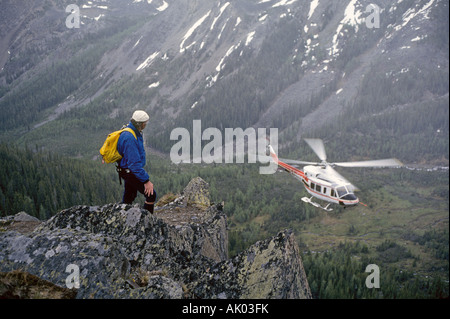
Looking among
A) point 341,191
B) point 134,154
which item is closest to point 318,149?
point 341,191

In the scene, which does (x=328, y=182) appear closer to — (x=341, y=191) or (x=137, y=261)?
(x=341, y=191)

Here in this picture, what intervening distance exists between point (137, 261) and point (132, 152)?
3.49 m

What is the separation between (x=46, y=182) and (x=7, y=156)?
20.5 ft

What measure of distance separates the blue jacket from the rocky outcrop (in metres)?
1.31

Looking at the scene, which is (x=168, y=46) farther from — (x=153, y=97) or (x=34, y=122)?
(x=34, y=122)

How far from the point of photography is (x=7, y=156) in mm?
46844

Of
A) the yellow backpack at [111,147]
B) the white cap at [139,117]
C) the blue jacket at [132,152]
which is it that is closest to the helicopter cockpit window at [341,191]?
the blue jacket at [132,152]

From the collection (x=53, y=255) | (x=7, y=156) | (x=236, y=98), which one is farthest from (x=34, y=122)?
(x=236, y=98)

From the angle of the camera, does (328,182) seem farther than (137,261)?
Yes

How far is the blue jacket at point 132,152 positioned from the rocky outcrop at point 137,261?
4.29ft

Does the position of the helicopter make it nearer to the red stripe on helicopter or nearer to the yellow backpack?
the red stripe on helicopter

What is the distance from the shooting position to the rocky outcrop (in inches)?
337

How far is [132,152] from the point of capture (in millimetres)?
11023

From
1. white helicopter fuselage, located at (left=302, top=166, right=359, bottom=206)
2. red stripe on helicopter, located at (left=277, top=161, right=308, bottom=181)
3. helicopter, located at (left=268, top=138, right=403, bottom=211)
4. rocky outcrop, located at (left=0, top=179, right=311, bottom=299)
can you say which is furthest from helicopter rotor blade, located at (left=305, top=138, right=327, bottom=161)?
rocky outcrop, located at (left=0, top=179, right=311, bottom=299)
